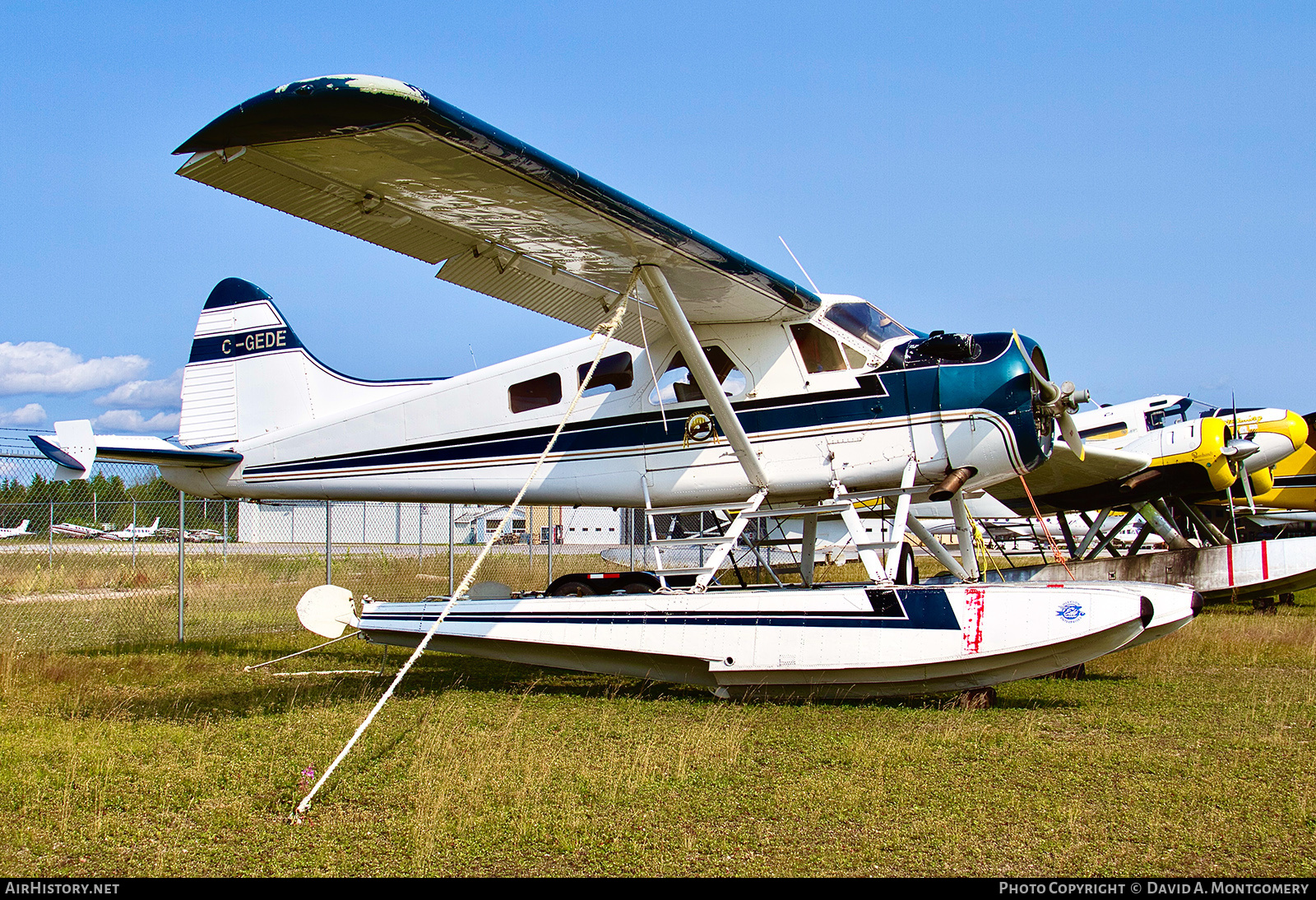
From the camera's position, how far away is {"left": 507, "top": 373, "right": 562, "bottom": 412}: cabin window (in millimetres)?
8812

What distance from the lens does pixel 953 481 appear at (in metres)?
7.41

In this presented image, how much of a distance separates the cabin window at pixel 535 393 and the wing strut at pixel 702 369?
5.66ft

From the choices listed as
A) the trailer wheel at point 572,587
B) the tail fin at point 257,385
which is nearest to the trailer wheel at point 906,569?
the trailer wheel at point 572,587

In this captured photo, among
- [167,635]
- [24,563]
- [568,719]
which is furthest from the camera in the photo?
[24,563]

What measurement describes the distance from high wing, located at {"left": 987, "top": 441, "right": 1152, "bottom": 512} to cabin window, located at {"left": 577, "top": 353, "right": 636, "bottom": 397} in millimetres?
5883

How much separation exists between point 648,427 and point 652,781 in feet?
13.4

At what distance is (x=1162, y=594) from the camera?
21.6ft

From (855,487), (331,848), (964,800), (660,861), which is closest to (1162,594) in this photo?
(855,487)

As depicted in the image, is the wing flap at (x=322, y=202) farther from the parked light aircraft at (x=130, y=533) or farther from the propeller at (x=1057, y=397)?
the parked light aircraft at (x=130, y=533)

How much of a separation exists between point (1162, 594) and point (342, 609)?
6336 millimetres

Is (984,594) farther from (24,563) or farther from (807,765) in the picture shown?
(24,563)
